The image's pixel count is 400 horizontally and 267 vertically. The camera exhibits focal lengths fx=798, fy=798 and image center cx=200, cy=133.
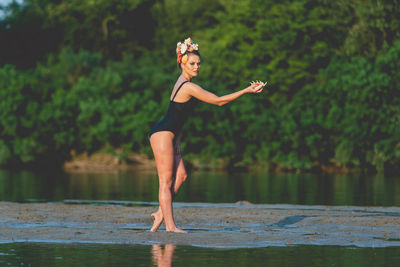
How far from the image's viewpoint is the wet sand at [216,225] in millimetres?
9633

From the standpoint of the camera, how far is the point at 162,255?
325 inches

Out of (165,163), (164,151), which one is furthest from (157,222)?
(164,151)

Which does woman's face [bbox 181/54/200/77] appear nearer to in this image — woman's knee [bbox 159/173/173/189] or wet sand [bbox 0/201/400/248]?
woman's knee [bbox 159/173/173/189]

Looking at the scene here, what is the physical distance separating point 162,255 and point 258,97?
3815cm

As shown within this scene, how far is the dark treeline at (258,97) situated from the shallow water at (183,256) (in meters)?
30.0

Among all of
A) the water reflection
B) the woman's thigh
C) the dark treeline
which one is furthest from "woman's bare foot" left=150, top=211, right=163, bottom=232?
the dark treeline

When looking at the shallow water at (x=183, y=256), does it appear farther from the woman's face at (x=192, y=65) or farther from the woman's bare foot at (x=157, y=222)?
the woman's face at (x=192, y=65)

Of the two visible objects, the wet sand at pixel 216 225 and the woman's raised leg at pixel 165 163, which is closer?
the wet sand at pixel 216 225

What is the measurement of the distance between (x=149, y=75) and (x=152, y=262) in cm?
4200

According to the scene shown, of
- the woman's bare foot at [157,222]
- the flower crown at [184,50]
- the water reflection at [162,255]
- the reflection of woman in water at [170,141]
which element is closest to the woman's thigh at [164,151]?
the reflection of woman in water at [170,141]

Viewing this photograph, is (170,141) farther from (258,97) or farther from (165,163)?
(258,97)

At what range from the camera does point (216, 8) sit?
200 feet

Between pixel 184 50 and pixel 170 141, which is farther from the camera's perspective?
pixel 184 50

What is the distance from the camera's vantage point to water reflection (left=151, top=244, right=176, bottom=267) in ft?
25.1
